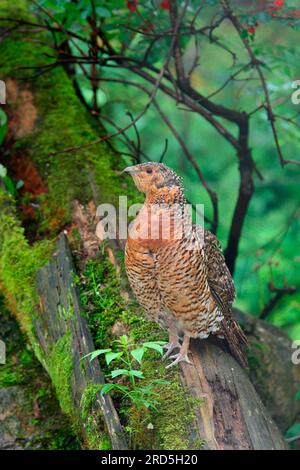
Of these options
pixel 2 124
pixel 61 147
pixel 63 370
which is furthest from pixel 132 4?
pixel 63 370

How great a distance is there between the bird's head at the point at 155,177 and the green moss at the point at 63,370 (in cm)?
85

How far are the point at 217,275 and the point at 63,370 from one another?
0.88 metres

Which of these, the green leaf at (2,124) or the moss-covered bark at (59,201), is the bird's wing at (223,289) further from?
the green leaf at (2,124)

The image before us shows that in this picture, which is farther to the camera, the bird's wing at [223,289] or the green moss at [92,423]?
the bird's wing at [223,289]

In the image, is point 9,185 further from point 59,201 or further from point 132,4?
point 132,4

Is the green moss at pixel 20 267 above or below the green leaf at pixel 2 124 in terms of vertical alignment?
below

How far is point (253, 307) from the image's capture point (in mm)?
5996

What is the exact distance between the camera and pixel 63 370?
3215 millimetres

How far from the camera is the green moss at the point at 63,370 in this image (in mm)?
3158

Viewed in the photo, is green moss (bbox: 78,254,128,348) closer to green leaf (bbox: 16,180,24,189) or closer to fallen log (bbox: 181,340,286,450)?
fallen log (bbox: 181,340,286,450)

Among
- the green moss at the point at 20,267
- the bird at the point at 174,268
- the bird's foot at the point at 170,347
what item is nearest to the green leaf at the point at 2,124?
the green moss at the point at 20,267

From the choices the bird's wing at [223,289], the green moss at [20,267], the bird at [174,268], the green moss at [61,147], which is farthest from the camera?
the green moss at [61,147]

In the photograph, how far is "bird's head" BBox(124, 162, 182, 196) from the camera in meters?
3.06
